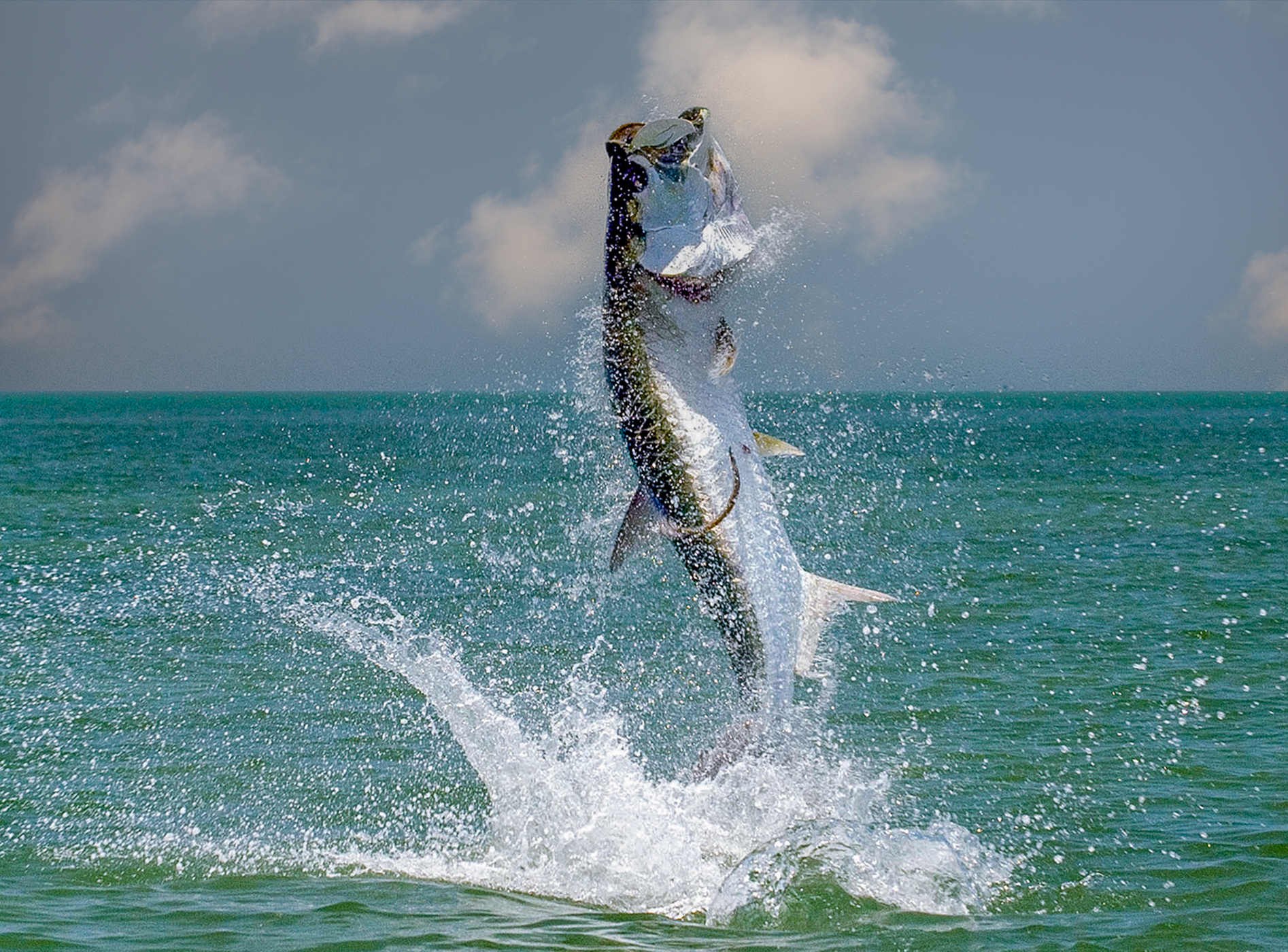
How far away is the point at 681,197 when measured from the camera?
16.5 ft

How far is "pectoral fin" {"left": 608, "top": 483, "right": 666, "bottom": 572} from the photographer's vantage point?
5832 mm

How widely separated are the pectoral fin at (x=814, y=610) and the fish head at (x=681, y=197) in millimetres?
1738

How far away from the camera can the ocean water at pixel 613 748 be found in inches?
257

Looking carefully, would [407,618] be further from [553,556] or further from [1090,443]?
[1090,443]

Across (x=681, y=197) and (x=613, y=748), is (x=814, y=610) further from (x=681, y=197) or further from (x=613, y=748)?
(x=613, y=748)

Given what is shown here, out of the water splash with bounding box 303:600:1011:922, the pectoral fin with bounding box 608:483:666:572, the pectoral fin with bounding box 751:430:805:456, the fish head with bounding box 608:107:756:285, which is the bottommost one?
the water splash with bounding box 303:600:1011:922

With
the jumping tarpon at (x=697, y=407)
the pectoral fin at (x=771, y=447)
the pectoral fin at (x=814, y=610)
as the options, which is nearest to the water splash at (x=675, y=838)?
the pectoral fin at (x=814, y=610)

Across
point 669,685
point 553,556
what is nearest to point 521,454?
point 553,556

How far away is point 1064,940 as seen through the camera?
6.18m

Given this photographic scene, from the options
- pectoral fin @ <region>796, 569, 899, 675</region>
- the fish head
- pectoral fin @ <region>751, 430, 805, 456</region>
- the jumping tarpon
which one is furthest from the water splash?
the fish head

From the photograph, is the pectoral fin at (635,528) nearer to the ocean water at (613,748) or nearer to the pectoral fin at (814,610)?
the ocean water at (613,748)

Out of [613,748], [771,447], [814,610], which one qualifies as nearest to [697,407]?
[771,447]

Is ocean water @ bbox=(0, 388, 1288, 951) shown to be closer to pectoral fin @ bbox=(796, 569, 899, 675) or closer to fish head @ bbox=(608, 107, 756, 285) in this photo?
pectoral fin @ bbox=(796, 569, 899, 675)

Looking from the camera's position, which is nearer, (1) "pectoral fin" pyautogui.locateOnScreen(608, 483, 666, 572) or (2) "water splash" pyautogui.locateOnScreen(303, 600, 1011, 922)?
(1) "pectoral fin" pyautogui.locateOnScreen(608, 483, 666, 572)
